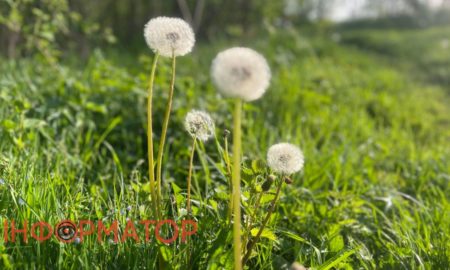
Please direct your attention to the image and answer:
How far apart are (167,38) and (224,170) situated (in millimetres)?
617

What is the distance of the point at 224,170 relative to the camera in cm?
167

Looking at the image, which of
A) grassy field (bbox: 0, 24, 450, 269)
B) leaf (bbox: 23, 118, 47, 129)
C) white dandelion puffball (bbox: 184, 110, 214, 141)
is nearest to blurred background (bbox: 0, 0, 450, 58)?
grassy field (bbox: 0, 24, 450, 269)

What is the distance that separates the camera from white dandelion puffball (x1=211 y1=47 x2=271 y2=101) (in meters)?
0.98

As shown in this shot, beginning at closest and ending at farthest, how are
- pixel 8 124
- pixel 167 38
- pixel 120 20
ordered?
1. pixel 167 38
2. pixel 8 124
3. pixel 120 20

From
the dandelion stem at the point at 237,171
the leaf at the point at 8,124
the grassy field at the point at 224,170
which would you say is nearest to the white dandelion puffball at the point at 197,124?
the grassy field at the point at 224,170

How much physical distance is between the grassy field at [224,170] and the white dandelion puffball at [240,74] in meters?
0.46

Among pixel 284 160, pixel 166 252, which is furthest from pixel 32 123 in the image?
pixel 284 160

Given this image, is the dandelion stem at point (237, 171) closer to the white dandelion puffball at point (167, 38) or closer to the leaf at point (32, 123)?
the white dandelion puffball at point (167, 38)

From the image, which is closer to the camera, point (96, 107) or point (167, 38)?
point (167, 38)

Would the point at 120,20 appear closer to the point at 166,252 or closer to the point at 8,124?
the point at 8,124

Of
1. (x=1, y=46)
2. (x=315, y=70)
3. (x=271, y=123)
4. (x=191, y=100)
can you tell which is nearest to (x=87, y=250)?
(x=191, y=100)

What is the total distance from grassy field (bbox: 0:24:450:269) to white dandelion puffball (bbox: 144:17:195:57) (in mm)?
411

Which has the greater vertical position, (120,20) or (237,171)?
Result: (120,20)

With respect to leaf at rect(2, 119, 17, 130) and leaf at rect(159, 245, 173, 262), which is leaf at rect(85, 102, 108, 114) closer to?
leaf at rect(2, 119, 17, 130)
